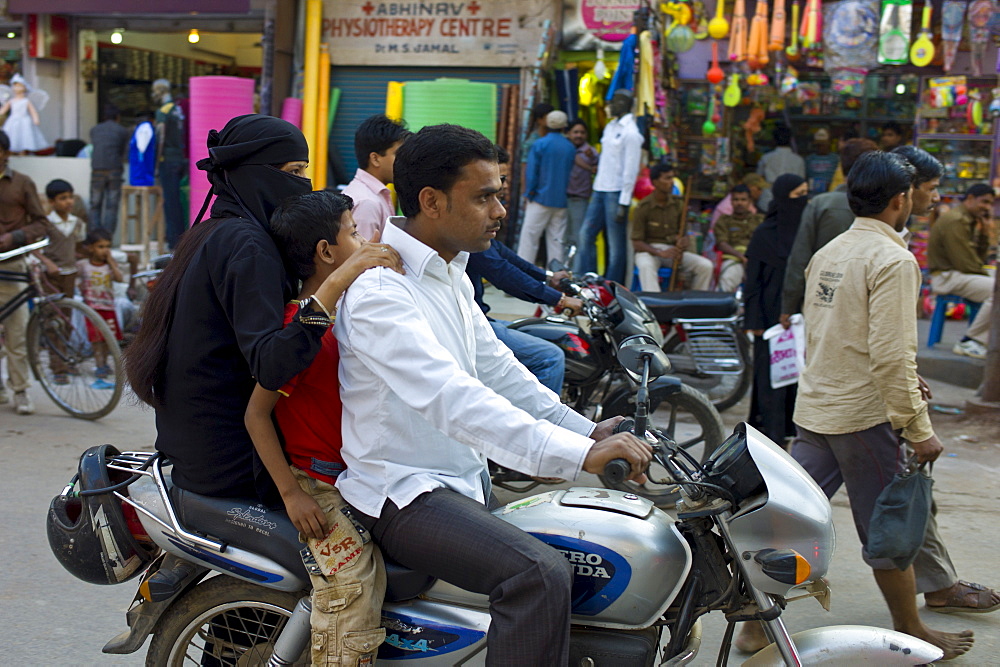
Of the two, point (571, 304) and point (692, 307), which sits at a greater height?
point (571, 304)

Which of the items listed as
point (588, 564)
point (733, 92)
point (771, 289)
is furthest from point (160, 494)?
point (733, 92)

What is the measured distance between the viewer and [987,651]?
3535 millimetres

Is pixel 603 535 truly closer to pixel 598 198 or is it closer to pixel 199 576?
pixel 199 576

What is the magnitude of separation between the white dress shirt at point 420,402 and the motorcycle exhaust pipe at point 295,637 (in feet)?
1.04

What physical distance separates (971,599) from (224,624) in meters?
2.78

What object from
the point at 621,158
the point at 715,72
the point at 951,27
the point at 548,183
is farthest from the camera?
the point at 715,72

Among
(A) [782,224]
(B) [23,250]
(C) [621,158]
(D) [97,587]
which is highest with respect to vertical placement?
(C) [621,158]

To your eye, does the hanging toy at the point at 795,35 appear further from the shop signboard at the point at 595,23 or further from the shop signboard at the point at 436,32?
the shop signboard at the point at 436,32

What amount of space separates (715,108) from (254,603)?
9.54 metres

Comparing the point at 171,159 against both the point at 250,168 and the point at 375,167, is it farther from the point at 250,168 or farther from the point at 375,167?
the point at 250,168

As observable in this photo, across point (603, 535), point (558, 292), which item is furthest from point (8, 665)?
point (558, 292)

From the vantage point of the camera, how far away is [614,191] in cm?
983

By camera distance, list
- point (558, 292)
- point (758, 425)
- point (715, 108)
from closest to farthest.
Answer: point (558, 292), point (758, 425), point (715, 108)

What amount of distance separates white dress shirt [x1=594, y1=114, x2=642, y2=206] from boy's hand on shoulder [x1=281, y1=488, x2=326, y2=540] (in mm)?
7637
